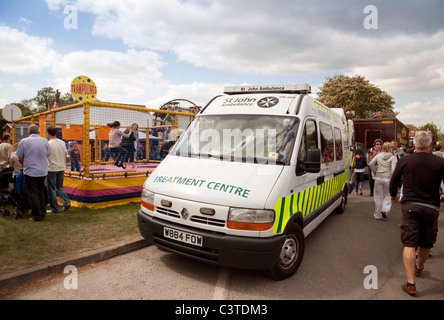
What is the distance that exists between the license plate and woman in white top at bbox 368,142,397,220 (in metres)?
5.43

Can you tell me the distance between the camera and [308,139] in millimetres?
4238

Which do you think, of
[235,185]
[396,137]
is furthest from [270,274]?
[396,137]

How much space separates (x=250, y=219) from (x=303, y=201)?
121 centimetres

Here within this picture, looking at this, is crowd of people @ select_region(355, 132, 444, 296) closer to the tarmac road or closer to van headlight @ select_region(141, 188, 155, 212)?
the tarmac road

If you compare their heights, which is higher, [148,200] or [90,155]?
[90,155]

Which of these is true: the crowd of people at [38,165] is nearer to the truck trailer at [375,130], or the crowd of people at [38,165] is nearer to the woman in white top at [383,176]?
the woman in white top at [383,176]

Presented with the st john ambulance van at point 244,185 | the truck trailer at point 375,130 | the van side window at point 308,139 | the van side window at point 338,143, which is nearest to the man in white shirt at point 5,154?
the st john ambulance van at point 244,185

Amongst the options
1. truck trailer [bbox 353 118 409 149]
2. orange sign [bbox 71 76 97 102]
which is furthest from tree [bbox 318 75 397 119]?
orange sign [bbox 71 76 97 102]

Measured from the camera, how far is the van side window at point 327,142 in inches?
198

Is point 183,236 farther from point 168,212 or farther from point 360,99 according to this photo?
point 360,99

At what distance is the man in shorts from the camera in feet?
11.3

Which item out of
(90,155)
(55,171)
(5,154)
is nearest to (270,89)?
(90,155)

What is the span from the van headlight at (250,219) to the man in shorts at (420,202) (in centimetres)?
181

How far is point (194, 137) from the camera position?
4477mm
